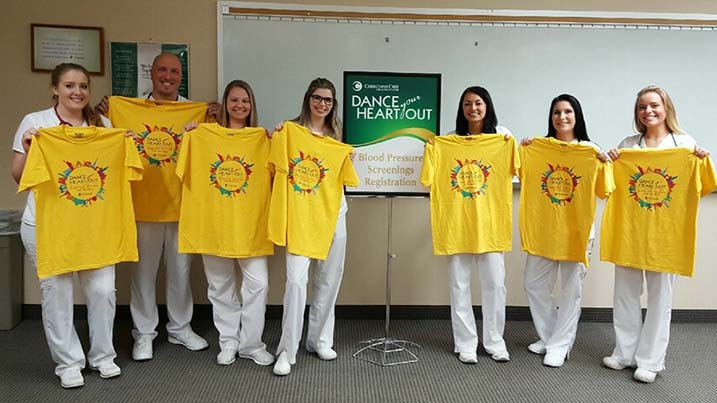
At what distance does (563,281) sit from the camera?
11.4ft

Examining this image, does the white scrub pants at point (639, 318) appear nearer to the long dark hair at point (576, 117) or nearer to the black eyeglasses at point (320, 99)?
the long dark hair at point (576, 117)

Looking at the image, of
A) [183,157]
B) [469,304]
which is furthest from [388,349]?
[183,157]

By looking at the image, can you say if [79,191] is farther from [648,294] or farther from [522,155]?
[648,294]

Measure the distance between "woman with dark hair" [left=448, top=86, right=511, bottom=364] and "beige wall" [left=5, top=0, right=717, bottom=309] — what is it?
2.54 feet

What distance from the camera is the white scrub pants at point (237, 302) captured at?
3.28 metres

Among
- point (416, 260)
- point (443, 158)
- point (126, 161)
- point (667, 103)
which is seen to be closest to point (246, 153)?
point (126, 161)

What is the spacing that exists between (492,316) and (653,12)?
98.4 inches

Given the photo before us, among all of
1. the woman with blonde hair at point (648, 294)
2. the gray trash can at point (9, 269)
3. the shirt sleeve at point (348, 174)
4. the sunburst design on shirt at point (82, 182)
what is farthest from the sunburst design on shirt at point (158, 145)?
the woman with blonde hair at point (648, 294)

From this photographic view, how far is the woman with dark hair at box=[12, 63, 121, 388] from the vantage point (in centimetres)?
296

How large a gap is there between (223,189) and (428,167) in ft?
3.83

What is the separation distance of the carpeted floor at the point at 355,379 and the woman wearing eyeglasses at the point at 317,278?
0.11m

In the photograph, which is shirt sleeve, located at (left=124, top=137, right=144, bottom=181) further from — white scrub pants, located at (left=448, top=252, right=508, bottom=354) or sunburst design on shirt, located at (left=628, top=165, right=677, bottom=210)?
sunburst design on shirt, located at (left=628, top=165, right=677, bottom=210)

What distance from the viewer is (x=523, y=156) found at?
11.2 ft

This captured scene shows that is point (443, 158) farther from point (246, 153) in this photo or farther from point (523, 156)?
point (246, 153)
